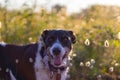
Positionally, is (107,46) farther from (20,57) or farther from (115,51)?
(20,57)

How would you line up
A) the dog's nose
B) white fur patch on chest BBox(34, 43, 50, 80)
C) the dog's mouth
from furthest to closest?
white fur patch on chest BBox(34, 43, 50, 80)
the dog's mouth
the dog's nose

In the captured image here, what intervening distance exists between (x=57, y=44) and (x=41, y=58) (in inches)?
18.4

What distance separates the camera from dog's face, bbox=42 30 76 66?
8375 mm

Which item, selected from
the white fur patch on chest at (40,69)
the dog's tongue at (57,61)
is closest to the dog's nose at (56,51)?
the dog's tongue at (57,61)

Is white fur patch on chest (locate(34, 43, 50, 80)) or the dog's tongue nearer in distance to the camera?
the dog's tongue

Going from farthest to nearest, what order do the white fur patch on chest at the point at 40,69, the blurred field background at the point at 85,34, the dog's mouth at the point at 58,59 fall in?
the blurred field background at the point at 85,34
the white fur patch on chest at the point at 40,69
the dog's mouth at the point at 58,59

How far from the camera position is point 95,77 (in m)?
10.0

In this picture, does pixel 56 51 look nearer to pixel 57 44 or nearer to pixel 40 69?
pixel 57 44

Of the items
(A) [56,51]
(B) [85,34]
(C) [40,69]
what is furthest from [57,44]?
(B) [85,34]

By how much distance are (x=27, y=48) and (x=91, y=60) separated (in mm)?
1199

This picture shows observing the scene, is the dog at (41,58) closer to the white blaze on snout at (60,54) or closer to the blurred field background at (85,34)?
the white blaze on snout at (60,54)

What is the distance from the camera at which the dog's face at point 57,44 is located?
838 centimetres

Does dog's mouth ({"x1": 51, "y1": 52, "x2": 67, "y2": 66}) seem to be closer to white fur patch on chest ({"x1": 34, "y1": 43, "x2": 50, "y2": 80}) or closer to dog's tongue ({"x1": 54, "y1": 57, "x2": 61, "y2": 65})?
dog's tongue ({"x1": 54, "y1": 57, "x2": 61, "y2": 65})

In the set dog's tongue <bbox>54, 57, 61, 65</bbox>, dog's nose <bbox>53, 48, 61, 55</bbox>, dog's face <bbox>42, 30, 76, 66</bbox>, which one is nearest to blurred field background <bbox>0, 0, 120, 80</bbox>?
dog's face <bbox>42, 30, 76, 66</bbox>
